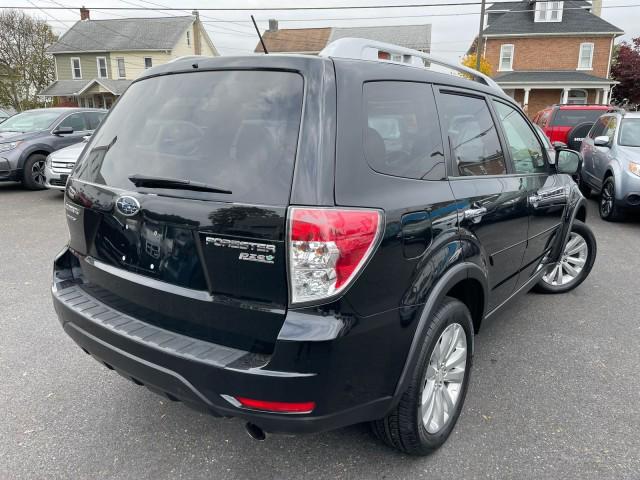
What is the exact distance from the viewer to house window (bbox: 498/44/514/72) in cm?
3108

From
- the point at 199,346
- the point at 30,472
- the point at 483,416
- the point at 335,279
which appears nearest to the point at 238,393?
the point at 199,346

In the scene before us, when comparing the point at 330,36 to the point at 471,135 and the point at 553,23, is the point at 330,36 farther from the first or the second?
the point at 471,135

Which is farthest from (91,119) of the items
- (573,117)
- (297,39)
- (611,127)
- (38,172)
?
(297,39)

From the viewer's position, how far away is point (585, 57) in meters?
30.6

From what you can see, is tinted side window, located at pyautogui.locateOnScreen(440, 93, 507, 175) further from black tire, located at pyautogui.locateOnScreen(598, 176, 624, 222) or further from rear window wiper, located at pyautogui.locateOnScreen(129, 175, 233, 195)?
black tire, located at pyautogui.locateOnScreen(598, 176, 624, 222)

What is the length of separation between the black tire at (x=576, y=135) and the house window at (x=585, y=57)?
23095 millimetres

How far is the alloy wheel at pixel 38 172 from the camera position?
977cm

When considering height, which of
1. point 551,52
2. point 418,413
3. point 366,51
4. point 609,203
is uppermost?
point 551,52

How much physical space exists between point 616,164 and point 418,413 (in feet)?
23.0

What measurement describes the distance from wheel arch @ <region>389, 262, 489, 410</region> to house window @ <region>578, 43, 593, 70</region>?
112 ft

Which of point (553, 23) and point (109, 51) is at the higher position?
point (553, 23)

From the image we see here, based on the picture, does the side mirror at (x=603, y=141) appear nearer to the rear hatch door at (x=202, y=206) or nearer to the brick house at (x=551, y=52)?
the rear hatch door at (x=202, y=206)

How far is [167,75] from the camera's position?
2.33 m

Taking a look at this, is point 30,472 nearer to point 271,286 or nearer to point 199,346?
point 199,346
